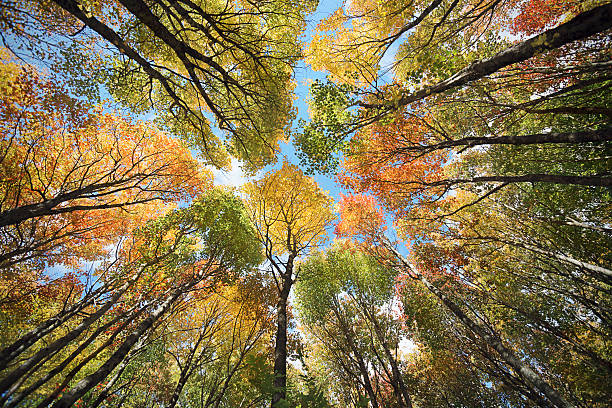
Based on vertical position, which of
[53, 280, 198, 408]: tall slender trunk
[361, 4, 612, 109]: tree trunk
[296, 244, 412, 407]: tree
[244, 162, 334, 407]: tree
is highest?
[244, 162, 334, 407]: tree

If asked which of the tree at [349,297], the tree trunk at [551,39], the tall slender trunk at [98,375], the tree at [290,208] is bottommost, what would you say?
the tall slender trunk at [98,375]

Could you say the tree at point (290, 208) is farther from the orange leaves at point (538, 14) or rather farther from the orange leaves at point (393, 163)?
the orange leaves at point (538, 14)

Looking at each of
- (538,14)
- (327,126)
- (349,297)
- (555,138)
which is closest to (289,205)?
(327,126)

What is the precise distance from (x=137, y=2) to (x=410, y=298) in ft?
45.6

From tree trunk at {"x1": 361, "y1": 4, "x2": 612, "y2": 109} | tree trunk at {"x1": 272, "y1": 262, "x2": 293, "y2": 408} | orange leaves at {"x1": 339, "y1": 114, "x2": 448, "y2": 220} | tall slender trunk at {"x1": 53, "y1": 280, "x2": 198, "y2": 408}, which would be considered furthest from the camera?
orange leaves at {"x1": 339, "y1": 114, "x2": 448, "y2": 220}

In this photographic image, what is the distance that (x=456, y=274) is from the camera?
10016mm

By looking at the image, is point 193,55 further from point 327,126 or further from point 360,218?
point 360,218

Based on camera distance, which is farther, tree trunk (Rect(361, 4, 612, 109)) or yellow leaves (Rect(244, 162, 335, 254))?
yellow leaves (Rect(244, 162, 335, 254))

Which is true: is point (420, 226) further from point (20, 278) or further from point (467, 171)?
point (20, 278)

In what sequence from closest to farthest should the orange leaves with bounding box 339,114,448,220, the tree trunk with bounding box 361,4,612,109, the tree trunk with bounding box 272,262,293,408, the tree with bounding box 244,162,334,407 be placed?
the tree trunk with bounding box 361,4,612,109 < the tree trunk with bounding box 272,262,293,408 < the orange leaves with bounding box 339,114,448,220 < the tree with bounding box 244,162,334,407

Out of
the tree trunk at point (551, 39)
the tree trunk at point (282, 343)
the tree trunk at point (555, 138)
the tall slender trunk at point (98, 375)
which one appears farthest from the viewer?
the tree trunk at point (282, 343)

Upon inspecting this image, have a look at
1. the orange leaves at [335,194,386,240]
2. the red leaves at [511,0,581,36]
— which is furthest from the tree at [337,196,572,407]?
the red leaves at [511,0,581,36]

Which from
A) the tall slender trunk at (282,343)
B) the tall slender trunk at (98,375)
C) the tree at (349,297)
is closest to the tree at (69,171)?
the tall slender trunk at (98,375)

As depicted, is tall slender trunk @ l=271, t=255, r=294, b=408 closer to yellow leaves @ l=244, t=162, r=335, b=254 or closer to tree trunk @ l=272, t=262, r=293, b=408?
tree trunk @ l=272, t=262, r=293, b=408
